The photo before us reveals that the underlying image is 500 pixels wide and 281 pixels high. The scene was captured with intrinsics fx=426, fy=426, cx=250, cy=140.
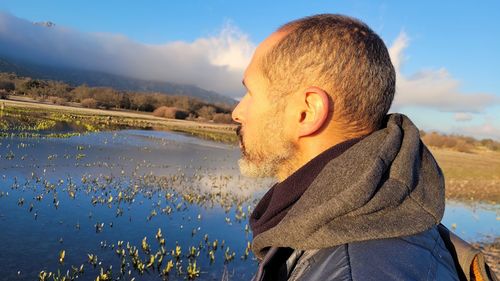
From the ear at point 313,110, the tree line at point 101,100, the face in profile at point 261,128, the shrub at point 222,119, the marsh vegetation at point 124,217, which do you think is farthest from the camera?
the shrub at point 222,119

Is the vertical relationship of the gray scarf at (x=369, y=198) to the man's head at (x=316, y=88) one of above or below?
below

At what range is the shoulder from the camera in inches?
52.3

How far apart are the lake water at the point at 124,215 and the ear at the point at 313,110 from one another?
30.2ft

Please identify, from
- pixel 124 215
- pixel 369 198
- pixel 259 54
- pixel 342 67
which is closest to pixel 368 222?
pixel 369 198

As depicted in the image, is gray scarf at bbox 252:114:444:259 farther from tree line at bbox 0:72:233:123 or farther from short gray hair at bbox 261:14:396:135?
tree line at bbox 0:72:233:123

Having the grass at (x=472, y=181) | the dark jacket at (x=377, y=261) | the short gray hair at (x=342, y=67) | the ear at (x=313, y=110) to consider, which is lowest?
the grass at (x=472, y=181)

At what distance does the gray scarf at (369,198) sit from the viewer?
4.88 ft

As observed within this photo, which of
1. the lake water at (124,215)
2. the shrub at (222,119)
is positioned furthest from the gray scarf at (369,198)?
the shrub at (222,119)

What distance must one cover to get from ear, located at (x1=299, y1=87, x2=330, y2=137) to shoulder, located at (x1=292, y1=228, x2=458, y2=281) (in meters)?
0.58

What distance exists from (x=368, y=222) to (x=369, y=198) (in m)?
0.08

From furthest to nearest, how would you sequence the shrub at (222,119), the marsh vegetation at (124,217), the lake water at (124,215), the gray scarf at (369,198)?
the shrub at (222,119)
the lake water at (124,215)
the marsh vegetation at (124,217)
the gray scarf at (369,198)

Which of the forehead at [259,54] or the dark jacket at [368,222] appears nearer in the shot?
the dark jacket at [368,222]

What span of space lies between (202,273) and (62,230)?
456 cm

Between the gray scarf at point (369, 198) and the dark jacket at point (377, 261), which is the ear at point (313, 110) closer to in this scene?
the gray scarf at point (369, 198)
